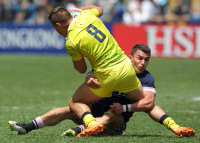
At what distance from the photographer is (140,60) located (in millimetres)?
5723

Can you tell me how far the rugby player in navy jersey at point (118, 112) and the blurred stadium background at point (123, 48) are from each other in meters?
0.18

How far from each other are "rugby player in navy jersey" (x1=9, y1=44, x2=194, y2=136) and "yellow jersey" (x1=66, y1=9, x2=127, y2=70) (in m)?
0.27

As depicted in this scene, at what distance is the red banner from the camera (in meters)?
18.1

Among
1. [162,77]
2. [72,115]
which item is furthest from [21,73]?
[72,115]

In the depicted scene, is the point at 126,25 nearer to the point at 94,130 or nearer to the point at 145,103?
the point at 145,103

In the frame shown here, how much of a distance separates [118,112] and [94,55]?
836 mm

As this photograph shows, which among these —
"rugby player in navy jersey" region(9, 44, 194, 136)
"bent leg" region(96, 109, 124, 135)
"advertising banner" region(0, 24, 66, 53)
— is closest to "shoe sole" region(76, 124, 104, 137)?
"rugby player in navy jersey" region(9, 44, 194, 136)

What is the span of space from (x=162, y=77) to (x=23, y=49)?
994 centimetres

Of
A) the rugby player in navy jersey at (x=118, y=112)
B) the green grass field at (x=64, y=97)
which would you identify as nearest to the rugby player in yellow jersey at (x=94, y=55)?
the rugby player in navy jersey at (x=118, y=112)

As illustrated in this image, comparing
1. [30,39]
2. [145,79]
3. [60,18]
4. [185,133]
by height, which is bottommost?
[30,39]

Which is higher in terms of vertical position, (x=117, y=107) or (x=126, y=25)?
(x=117, y=107)

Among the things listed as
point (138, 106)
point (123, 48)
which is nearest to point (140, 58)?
point (138, 106)

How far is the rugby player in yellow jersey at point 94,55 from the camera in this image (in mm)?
5109

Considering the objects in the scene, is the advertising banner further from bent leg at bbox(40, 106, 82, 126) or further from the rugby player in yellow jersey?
the rugby player in yellow jersey
